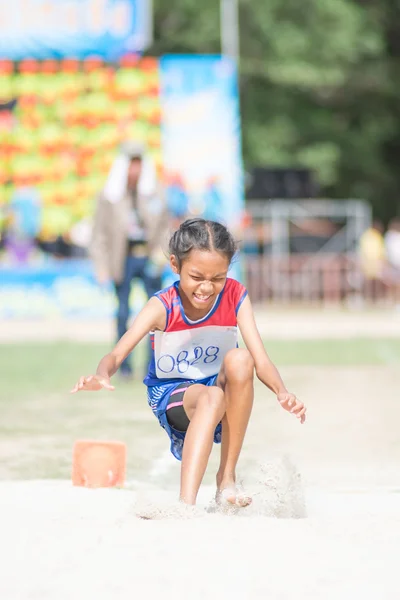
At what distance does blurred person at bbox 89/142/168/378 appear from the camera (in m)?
10.6

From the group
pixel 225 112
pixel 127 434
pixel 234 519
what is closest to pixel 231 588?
pixel 234 519

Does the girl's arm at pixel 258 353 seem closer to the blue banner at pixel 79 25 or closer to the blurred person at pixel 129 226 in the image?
the blurred person at pixel 129 226

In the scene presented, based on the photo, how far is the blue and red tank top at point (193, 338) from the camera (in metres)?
4.93

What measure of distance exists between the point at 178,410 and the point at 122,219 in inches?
231

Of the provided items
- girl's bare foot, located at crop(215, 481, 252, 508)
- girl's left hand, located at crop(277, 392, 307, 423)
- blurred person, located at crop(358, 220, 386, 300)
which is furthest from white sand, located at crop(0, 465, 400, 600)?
blurred person, located at crop(358, 220, 386, 300)

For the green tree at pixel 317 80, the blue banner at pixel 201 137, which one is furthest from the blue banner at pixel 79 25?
the green tree at pixel 317 80

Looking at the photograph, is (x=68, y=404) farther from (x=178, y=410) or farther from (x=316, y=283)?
(x=316, y=283)

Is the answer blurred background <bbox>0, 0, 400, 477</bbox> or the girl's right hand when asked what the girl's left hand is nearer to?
the girl's right hand

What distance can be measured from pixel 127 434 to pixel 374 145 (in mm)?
30197

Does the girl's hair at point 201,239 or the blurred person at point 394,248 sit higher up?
the girl's hair at point 201,239

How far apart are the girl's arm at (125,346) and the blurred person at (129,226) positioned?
225 inches

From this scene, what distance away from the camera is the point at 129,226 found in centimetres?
1059

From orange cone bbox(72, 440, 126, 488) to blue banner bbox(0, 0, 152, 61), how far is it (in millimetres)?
15296

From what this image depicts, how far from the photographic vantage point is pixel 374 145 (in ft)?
120
